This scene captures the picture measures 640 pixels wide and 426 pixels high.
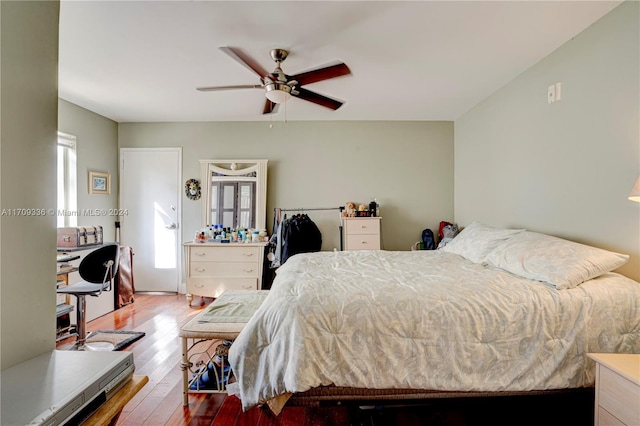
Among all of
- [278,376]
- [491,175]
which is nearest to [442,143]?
[491,175]

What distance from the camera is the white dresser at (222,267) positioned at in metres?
3.79

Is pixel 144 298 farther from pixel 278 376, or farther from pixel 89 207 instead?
pixel 278 376

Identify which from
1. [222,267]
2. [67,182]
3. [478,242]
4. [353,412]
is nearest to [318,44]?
[478,242]

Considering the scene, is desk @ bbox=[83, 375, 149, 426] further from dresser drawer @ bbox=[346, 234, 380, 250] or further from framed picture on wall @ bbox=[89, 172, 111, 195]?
framed picture on wall @ bbox=[89, 172, 111, 195]

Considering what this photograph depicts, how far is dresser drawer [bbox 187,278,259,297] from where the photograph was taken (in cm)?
378

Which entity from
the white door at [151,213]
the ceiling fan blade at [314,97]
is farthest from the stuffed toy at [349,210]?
the white door at [151,213]

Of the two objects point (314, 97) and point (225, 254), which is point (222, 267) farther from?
point (314, 97)

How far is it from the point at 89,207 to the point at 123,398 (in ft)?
13.2

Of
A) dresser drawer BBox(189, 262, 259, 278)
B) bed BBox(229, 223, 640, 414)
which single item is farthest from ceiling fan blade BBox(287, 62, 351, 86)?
dresser drawer BBox(189, 262, 259, 278)

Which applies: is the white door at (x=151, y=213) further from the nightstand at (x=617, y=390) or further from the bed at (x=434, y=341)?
the nightstand at (x=617, y=390)

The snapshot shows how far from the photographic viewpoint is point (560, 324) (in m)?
1.54

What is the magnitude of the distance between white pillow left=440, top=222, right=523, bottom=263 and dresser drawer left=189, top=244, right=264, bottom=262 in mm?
2296

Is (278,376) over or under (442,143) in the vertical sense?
under

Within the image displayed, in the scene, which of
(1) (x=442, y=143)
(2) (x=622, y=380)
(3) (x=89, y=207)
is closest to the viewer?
(2) (x=622, y=380)
